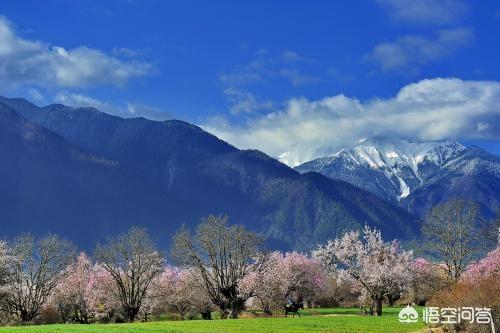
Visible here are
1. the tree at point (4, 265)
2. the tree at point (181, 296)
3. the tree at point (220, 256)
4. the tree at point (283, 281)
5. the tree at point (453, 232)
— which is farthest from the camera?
the tree at point (453, 232)

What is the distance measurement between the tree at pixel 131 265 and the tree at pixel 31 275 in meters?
5.99

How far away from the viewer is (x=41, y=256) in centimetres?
8444

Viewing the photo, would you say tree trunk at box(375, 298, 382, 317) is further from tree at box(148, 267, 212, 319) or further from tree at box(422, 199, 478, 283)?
tree at box(148, 267, 212, 319)

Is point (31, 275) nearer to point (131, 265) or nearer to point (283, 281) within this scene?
point (131, 265)

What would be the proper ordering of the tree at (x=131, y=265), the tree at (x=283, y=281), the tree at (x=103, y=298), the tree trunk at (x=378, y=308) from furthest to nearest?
the tree at (x=283, y=281)
the tree at (x=103, y=298)
the tree at (x=131, y=265)
the tree trunk at (x=378, y=308)

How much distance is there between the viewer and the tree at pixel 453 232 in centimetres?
9606

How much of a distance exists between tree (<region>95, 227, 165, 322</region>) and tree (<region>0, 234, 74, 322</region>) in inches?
236

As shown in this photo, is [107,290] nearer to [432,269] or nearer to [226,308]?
[226,308]

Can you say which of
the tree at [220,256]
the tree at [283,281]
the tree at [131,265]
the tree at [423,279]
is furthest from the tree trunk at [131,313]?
the tree at [423,279]

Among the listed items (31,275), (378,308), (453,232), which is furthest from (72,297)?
(453,232)

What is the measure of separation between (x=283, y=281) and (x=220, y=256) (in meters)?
15.4

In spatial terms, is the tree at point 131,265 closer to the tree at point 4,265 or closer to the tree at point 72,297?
the tree at point 72,297

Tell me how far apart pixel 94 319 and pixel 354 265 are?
40184 millimetres

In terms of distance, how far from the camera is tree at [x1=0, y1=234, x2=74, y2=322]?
80.2 meters
